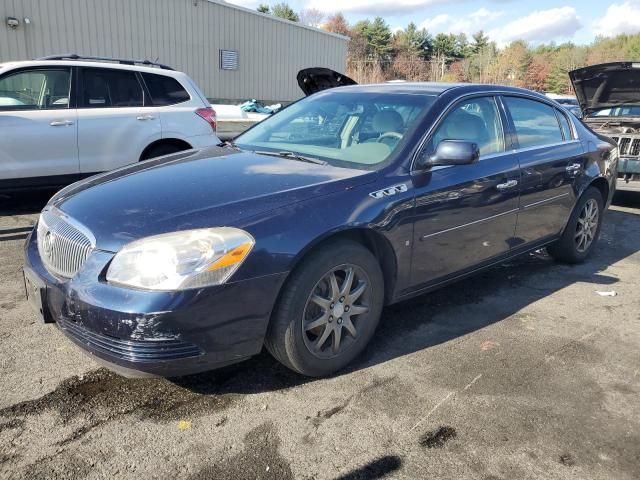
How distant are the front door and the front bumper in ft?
3.97

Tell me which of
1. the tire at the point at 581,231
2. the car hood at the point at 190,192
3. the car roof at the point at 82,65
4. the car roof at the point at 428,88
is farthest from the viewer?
the car roof at the point at 82,65

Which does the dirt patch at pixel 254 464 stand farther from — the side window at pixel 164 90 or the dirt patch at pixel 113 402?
the side window at pixel 164 90

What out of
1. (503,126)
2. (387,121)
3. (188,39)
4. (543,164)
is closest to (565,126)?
(543,164)

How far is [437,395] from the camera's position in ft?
9.93

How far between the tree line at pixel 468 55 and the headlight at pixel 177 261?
1622 inches

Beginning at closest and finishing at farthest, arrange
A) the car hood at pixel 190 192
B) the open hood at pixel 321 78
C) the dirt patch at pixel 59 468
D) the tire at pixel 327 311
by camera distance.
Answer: the dirt patch at pixel 59 468
the car hood at pixel 190 192
the tire at pixel 327 311
the open hood at pixel 321 78

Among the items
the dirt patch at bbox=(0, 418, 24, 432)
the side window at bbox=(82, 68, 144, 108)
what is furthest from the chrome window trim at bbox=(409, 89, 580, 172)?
the side window at bbox=(82, 68, 144, 108)

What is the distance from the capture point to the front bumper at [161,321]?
98.5 inches

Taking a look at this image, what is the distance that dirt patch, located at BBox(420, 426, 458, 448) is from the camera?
2613mm

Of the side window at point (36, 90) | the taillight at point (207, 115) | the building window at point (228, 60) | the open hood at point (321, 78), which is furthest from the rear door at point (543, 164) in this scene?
the building window at point (228, 60)

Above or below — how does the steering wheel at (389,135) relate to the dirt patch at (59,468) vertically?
above

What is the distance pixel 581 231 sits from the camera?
17.6 ft

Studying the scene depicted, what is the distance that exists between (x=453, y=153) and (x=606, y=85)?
630cm

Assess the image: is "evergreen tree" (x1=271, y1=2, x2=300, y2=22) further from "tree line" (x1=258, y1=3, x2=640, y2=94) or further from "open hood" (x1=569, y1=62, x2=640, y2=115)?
"open hood" (x1=569, y1=62, x2=640, y2=115)
